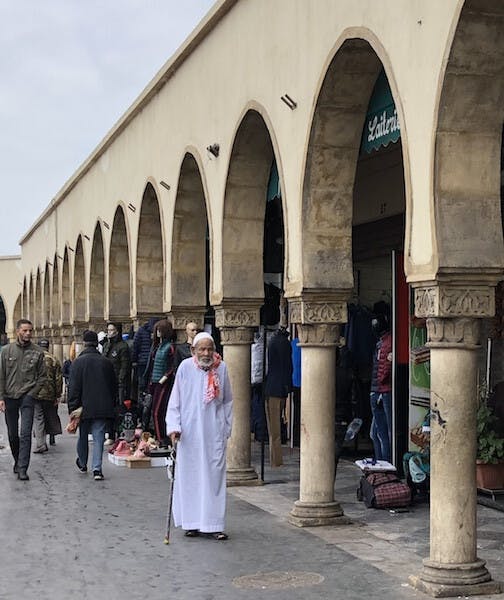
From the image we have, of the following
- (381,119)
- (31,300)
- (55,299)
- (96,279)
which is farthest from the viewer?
(31,300)

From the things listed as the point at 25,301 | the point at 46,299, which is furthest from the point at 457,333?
the point at 25,301

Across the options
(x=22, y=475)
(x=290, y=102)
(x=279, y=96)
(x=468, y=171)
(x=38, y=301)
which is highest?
(x=279, y=96)

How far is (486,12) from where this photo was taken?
669 centimetres

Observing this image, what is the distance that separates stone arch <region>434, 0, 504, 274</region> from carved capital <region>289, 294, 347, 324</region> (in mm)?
2670

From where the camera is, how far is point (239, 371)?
12180 millimetres

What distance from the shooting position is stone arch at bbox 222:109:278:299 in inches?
472

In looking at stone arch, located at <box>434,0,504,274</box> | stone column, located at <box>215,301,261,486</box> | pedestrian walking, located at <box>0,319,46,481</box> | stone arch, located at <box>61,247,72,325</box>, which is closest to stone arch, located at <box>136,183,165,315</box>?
pedestrian walking, located at <box>0,319,46,481</box>

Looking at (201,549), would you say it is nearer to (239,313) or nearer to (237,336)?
(237,336)

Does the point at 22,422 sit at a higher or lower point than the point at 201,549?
higher

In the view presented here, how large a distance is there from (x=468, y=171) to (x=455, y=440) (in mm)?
1654

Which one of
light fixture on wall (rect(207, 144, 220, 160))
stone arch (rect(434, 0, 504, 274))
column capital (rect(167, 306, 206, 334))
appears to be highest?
light fixture on wall (rect(207, 144, 220, 160))

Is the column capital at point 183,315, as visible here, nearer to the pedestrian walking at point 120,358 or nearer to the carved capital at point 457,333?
the pedestrian walking at point 120,358

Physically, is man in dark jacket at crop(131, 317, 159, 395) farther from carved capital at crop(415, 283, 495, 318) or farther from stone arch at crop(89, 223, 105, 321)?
carved capital at crop(415, 283, 495, 318)

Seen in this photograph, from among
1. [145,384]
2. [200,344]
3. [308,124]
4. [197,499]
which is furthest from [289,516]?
[145,384]
